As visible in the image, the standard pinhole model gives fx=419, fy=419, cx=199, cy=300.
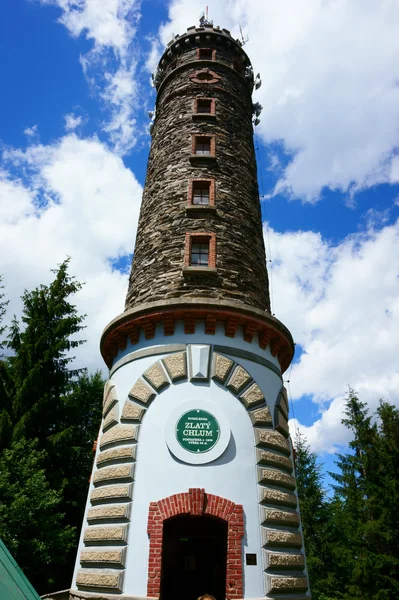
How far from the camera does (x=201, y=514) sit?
8.01m

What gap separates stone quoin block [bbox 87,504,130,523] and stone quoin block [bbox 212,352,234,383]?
3.19m

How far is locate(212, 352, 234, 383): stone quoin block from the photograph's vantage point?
9445 mm

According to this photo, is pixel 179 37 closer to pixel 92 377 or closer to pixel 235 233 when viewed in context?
pixel 235 233

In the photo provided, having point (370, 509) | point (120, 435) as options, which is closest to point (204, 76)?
point (120, 435)

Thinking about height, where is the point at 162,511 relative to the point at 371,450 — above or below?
below

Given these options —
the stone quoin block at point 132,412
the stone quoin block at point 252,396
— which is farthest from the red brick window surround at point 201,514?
the stone quoin block at point 252,396

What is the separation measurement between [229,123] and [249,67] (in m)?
5.03

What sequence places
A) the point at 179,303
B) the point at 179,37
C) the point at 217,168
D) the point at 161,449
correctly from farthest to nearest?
the point at 179,37 < the point at 217,168 < the point at 179,303 < the point at 161,449

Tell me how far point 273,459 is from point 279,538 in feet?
4.85

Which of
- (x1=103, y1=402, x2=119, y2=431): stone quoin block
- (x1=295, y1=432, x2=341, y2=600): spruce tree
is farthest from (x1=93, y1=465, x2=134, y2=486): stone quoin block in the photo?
(x1=295, y1=432, x2=341, y2=600): spruce tree

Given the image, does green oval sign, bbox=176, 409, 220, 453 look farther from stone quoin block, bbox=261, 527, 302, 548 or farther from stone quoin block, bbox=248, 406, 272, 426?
stone quoin block, bbox=261, 527, 302, 548

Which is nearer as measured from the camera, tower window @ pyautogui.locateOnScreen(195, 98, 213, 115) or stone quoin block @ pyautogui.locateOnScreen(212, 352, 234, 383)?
stone quoin block @ pyautogui.locateOnScreen(212, 352, 234, 383)

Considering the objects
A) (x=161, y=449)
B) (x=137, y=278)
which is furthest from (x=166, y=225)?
(x=161, y=449)

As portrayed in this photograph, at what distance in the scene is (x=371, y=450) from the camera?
24688 mm
